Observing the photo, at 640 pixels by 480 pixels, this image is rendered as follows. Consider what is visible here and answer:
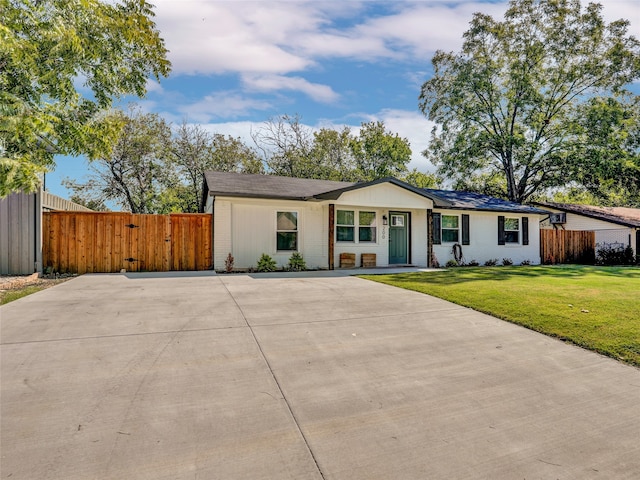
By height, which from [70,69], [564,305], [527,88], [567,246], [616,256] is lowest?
[564,305]

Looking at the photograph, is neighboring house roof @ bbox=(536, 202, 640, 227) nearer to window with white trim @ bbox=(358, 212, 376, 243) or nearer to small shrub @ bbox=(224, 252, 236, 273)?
window with white trim @ bbox=(358, 212, 376, 243)

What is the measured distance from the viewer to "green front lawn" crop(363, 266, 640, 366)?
13.9 feet

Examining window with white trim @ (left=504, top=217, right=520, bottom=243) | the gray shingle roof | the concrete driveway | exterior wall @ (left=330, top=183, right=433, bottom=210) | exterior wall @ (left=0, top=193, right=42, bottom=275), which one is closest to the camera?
the concrete driveway

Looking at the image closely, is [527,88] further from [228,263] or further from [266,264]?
[228,263]

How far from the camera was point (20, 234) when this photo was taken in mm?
8820

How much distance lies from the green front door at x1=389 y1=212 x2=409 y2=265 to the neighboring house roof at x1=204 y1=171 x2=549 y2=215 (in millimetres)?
1200

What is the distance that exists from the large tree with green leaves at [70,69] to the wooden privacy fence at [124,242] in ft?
6.77

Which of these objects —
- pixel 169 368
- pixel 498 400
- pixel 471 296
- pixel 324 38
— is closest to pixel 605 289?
pixel 471 296

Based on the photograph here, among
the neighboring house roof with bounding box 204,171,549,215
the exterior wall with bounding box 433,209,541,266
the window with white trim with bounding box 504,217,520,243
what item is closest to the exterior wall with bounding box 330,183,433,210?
the neighboring house roof with bounding box 204,171,549,215

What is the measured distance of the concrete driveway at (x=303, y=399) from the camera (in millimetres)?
2035

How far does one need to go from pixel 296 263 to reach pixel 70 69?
7725 millimetres

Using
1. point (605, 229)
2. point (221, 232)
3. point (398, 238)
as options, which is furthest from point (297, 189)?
point (605, 229)

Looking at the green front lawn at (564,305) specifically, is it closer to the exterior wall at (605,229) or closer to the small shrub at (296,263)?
the small shrub at (296,263)

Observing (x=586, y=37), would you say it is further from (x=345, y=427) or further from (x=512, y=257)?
(x=345, y=427)
